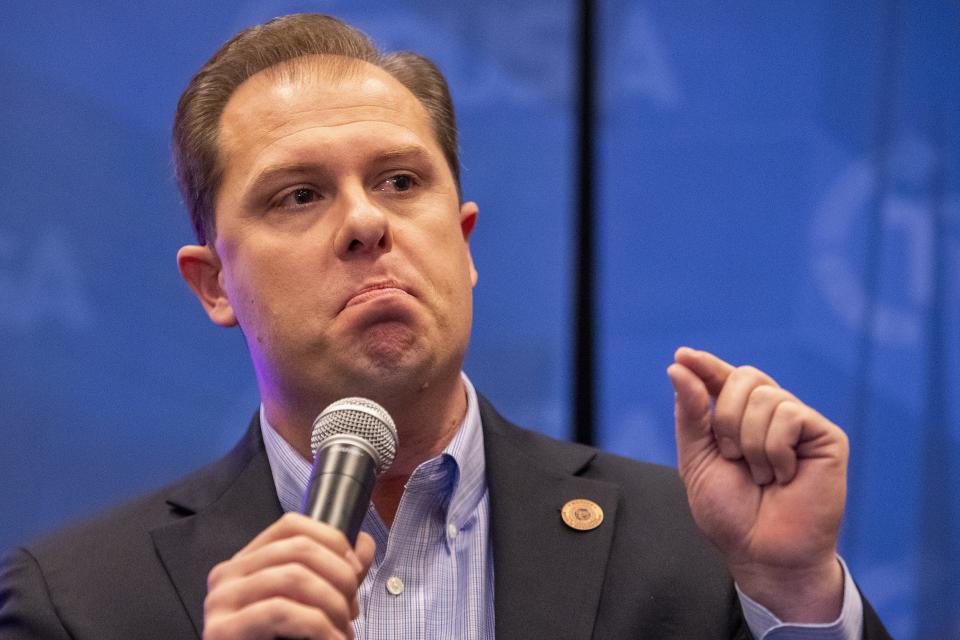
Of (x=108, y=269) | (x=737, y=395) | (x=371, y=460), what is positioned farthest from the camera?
(x=108, y=269)

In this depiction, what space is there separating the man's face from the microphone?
526 mm

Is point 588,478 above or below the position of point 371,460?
below

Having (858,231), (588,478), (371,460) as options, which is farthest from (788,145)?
(371,460)

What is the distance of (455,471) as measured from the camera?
2156 millimetres

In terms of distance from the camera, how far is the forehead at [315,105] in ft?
7.16

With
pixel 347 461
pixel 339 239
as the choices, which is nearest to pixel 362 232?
pixel 339 239

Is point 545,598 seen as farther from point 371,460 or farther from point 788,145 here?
point 788,145

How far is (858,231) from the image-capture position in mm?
3252

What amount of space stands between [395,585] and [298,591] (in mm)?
793

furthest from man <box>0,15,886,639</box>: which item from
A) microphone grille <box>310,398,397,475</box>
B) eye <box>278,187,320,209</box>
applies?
microphone grille <box>310,398,397,475</box>

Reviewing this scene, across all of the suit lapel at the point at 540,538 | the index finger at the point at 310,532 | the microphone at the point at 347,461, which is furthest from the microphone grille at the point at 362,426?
the suit lapel at the point at 540,538

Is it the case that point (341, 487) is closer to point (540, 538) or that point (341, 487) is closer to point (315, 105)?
point (540, 538)

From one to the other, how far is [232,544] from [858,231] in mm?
2099

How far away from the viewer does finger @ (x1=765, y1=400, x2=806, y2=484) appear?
1.59m
